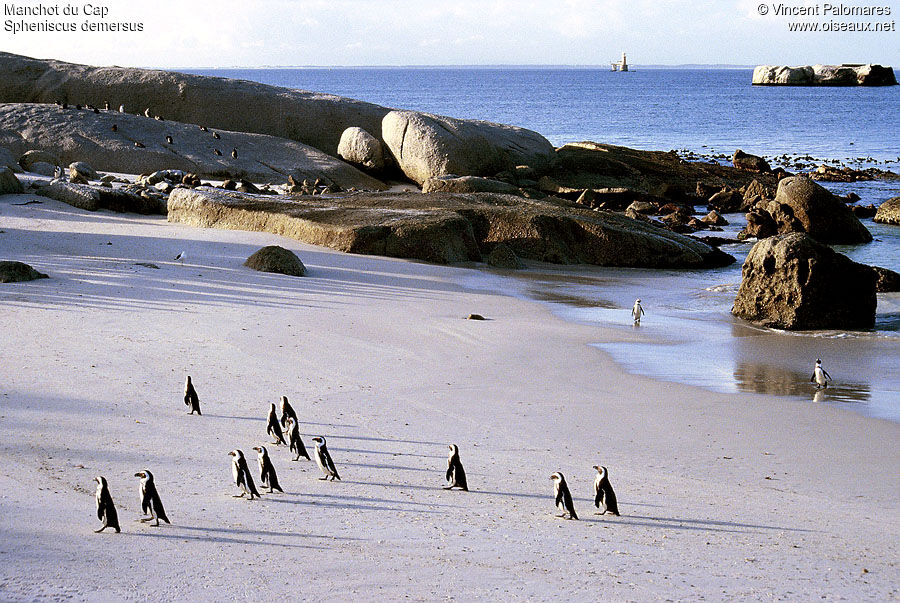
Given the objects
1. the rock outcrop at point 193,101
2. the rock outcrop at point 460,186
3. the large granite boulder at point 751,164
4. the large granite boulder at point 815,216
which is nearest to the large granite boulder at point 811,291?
the rock outcrop at point 460,186

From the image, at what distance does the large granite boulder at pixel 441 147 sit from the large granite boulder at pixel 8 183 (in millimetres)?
13222

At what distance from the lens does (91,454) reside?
27.5ft

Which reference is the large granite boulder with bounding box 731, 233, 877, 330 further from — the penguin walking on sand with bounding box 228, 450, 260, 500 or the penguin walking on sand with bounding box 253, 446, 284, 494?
the penguin walking on sand with bounding box 228, 450, 260, 500

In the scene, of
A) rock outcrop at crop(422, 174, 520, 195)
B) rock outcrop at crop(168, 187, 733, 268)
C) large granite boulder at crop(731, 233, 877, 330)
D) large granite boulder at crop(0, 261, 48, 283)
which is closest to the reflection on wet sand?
large granite boulder at crop(731, 233, 877, 330)

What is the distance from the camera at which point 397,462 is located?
28.8ft

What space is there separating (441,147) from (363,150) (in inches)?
109

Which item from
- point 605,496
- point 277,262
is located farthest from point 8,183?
point 605,496

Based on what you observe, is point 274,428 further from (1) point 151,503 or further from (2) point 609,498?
(2) point 609,498

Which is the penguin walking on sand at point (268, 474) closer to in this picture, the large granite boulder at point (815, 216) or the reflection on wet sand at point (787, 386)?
the reflection on wet sand at point (787, 386)

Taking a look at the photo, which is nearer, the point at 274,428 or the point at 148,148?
the point at 274,428

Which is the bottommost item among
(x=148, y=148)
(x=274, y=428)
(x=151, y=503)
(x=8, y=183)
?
(x=274, y=428)

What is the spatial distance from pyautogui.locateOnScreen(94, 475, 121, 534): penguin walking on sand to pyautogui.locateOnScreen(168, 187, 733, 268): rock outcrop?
14.9 meters

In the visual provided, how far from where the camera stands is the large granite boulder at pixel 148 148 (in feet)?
101

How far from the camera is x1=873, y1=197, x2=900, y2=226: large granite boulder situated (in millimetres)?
33894
